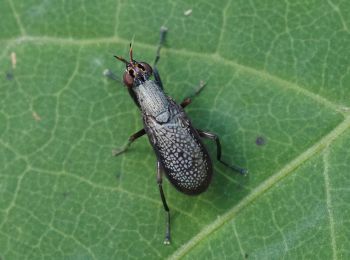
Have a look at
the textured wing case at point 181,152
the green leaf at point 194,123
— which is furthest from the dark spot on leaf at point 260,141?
the textured wing case at point 181,152

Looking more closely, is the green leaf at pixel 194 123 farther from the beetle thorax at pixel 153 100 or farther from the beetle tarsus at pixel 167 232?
the beetle thorax at pixel 153 100

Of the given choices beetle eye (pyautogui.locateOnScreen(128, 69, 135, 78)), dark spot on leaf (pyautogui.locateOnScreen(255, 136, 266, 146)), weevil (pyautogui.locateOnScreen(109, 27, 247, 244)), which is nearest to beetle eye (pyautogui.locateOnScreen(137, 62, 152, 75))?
weevil (pyautogui.locateOnScreen(109, 27, 247, 244))

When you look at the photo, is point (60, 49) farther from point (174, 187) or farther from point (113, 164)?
point (174, 187)

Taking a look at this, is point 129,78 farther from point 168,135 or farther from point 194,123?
point 194,123

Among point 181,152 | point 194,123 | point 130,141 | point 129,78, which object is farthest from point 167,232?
point 129,78

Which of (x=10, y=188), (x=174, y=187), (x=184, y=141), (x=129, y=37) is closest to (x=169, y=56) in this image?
(x=129, y=37)

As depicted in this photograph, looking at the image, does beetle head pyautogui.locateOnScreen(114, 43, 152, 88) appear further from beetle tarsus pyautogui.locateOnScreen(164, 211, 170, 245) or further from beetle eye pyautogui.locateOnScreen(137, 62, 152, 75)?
beetle tarsus pyautogui.locateOnScreen(164, 211, 170, 245)

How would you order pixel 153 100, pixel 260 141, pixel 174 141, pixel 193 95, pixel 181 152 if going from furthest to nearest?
pixel 193 95 → pixel 153 100 → pixel 260 141 → pixel 174 141 → pixel 181 152

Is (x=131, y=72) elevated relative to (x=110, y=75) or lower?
elevated
